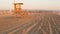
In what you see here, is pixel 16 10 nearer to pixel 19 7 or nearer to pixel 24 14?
pixel 19 7

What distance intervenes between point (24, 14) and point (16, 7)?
7.04m

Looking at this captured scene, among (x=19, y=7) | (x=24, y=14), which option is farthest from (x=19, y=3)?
(x=24, y=14)

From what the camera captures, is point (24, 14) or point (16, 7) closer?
point (16, 7)

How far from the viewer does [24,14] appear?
6122 cm

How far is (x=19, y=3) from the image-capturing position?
5456 centimetres

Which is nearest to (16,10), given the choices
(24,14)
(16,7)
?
(16,7)

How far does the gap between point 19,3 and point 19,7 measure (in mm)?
1153

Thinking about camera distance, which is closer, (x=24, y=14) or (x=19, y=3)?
(x=19, y=3)

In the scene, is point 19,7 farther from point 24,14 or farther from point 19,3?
point 24,14

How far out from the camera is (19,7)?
5444 cm

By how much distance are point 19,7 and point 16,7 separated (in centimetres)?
94

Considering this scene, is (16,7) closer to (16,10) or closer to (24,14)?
(16,10)

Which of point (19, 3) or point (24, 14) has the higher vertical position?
point (19, 3)

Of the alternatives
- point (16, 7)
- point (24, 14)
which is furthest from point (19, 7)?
point (24, 14)
